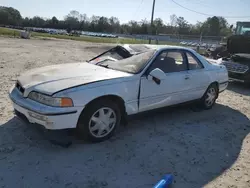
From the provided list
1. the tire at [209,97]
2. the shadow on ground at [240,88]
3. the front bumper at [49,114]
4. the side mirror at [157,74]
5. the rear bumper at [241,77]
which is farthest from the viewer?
the rear bumper at [241,77]

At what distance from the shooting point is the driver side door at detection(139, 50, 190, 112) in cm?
410

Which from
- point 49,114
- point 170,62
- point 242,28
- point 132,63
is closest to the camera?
point 49,114

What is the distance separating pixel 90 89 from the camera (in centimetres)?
339

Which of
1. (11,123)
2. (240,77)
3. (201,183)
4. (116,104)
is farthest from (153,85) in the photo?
(240,77)

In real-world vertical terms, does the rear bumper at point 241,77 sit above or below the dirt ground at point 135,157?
above

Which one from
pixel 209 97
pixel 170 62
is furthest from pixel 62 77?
pixel 209 97

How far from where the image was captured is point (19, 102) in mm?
3457

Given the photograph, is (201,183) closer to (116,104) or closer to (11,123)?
(116,104)

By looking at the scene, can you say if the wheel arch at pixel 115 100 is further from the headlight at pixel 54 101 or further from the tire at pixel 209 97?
the tire at pixel 209 97

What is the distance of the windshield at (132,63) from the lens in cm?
411

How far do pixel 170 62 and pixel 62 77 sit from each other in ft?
6.79

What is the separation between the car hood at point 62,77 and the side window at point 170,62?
0.74m

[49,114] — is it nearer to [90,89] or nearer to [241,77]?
[90,89]

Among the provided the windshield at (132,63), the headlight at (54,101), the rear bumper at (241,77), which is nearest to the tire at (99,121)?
the headlight at (54,101)
